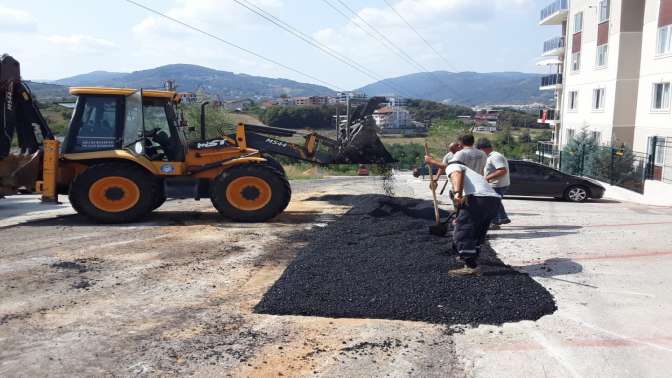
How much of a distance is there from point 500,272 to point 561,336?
1.81 m

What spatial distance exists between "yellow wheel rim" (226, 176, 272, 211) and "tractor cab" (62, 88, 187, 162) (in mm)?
1616

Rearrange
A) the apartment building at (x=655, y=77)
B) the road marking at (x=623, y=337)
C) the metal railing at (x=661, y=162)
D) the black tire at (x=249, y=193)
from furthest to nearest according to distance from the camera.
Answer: the apartment building at (x=655, y=77) < the metal railing at (x=661, y=162) < the black tire at (x=249, y=193) < the road marking at (x=623, y=337)

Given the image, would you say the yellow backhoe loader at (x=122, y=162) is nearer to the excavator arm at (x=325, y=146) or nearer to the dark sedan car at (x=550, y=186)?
the excavator arm at (x=325, y=146)

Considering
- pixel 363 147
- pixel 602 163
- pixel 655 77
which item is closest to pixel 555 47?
pixel 655 77

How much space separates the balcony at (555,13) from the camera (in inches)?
1705

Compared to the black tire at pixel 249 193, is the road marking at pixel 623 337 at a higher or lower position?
lower

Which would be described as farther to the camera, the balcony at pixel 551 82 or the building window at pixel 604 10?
→ the balcony at pixel 551 82

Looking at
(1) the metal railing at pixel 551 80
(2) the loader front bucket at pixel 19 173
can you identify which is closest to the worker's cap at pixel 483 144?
(2) the loader front bucket at pixel 19 173

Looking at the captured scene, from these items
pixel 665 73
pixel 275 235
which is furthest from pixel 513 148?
pixel 275 235

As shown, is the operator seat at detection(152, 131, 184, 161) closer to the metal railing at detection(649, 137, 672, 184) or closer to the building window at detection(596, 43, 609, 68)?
the metal railing at detection(649, 137, 672, 184)

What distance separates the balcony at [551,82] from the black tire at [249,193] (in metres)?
40.6

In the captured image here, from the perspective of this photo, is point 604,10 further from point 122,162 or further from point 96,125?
point 96,125

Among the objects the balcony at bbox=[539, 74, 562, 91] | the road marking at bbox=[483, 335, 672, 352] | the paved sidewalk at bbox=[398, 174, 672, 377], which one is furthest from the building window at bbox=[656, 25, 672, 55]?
the road marking at bbox=[483, 335, 672, 352]

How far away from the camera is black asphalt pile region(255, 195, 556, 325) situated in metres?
5.82
